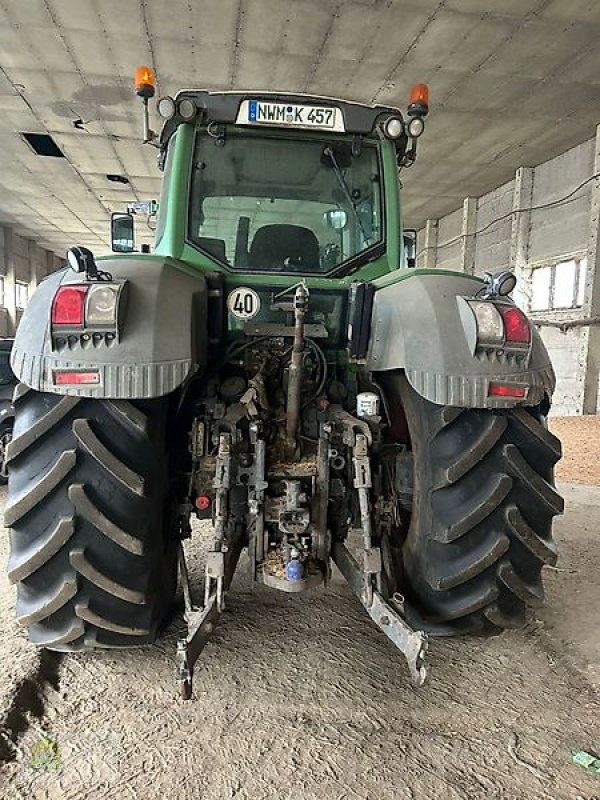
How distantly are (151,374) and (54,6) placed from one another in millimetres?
6152

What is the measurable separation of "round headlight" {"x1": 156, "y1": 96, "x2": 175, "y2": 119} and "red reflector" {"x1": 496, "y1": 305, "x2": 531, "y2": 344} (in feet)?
5.34

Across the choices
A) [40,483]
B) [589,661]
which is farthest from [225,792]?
[589,661]

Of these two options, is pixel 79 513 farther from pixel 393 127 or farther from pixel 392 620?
pixel 393 127

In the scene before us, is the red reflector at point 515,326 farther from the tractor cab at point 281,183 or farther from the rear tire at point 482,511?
the tractor cab at point 281,183

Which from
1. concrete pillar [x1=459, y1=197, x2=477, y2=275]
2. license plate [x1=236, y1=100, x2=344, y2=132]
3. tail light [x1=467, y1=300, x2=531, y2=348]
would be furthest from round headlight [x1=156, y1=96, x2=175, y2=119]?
concrete pillar [x1=459, y1=197, x2=477, y2=275]

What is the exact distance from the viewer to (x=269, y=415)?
8.01 ft

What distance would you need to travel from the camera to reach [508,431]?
2168 millimetres

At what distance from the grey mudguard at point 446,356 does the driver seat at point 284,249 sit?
2.20 feet

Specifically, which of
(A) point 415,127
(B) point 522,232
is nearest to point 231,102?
(A) point 415,127

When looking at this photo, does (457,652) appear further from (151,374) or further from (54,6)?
(54,6)

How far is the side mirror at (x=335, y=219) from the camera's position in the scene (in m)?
2.87

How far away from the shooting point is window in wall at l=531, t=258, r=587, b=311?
32.7 feet

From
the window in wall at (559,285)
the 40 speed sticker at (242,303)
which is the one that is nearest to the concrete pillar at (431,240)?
the window in wall at (559,285)

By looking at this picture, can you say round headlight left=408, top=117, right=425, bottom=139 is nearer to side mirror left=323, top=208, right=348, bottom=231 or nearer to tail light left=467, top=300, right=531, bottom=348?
side mirror left=323, top=208, right=348, bottom=231
